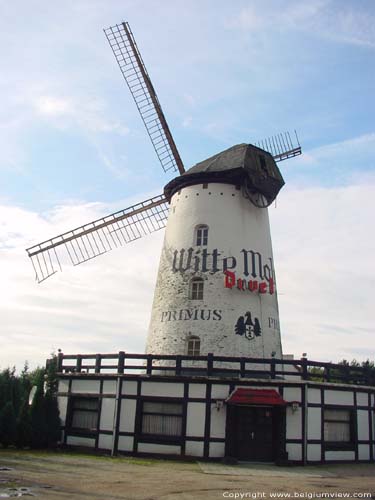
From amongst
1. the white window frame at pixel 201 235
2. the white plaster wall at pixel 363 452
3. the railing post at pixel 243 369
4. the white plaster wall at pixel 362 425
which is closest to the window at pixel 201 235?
the white window frame at pixel 201 235

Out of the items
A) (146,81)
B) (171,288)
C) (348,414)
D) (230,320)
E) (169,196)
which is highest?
(146,81)

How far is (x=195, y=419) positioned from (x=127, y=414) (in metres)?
2.44

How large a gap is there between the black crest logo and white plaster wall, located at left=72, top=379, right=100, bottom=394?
18.4ft

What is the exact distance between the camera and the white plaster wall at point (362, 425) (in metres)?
18.7

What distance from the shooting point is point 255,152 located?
78.0 ft

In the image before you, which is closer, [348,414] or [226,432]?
[226,432]

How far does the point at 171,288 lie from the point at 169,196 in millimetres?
5990

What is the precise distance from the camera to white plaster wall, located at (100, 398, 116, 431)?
59.3ft

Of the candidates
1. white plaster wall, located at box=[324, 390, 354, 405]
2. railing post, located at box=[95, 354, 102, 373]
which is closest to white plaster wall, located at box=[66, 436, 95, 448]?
railing post, located at box=[95, 354, 102, 373]

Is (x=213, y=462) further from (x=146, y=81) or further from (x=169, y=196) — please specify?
(x=146, y=81)

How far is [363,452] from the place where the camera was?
18.7 m

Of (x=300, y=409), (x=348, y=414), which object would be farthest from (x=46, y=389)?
(x=348, y=414)

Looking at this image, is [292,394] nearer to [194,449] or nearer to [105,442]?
[194,449]

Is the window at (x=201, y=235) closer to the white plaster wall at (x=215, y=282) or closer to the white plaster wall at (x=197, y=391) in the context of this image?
the white plaster wall at (x=215, y=282)
